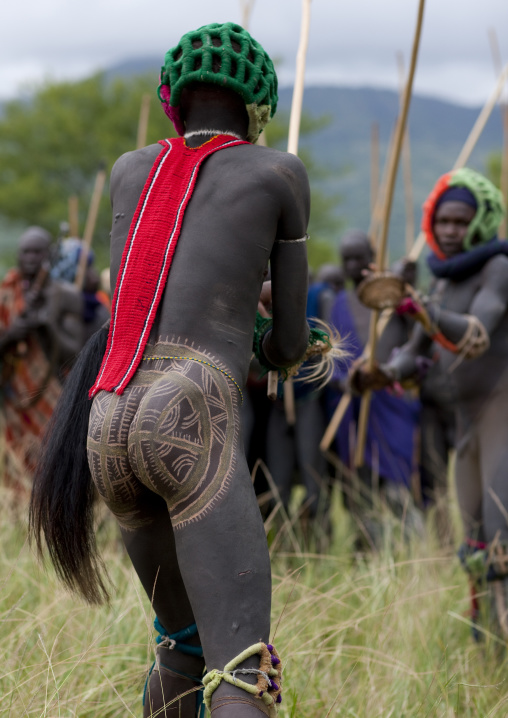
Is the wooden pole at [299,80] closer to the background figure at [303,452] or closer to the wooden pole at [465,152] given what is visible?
the wooden pole at [465,152]

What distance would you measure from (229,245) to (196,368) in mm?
292

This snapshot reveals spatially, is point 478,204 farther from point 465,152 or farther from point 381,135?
point 381,135

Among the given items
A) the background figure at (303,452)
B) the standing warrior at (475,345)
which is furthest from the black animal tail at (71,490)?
the background figure at (303,452)

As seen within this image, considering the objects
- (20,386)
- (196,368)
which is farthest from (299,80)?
(20,386)

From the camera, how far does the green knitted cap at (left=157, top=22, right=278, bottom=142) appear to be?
2.27 meters

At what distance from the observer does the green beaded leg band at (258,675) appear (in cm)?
205

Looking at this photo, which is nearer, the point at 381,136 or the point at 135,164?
the point at 135,164

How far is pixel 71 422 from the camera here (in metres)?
2.44

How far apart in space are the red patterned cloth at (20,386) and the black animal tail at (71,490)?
147 inches

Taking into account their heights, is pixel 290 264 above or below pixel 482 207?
below

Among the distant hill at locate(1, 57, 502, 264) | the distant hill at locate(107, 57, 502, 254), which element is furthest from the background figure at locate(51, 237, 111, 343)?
the distant hill at locate(107, 57, 502, 254)

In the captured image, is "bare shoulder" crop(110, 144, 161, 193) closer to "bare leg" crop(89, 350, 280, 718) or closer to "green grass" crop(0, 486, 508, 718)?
"bare leg" crop(89, 350, 280, 718)

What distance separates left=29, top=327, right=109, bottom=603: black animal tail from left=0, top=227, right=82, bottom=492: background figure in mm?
3665

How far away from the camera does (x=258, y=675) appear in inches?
81.7
